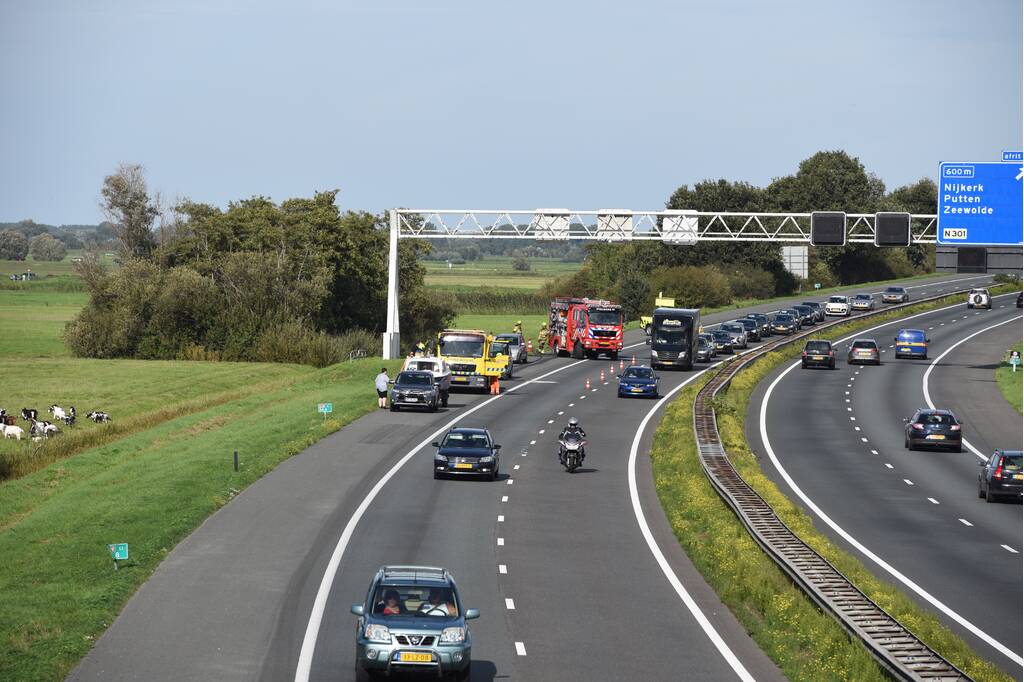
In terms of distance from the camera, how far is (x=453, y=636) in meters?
19.3

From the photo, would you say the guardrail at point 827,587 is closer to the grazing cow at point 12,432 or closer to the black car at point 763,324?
the grazing cow at point 12,432

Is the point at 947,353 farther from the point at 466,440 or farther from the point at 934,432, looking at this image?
the point at 466,440

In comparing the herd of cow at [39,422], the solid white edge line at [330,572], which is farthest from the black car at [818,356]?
the herd of cow at [39,422]

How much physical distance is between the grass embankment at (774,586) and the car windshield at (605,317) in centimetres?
3736

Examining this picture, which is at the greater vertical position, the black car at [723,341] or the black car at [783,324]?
the black car at [783,324]

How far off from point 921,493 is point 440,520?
52.9 feet

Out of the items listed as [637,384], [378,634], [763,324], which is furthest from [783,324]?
[378,634]

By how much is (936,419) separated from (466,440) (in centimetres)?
2034

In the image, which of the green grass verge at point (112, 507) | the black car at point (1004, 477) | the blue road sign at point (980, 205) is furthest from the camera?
the blue road sign at point (980, 205)

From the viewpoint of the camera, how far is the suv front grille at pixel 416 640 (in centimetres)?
1917

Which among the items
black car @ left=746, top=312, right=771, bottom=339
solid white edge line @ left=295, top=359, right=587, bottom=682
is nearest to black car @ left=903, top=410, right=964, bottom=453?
solid white edge line @ left=295, top=359, right=587, bottom=682

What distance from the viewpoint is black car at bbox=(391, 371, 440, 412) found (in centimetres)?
5691

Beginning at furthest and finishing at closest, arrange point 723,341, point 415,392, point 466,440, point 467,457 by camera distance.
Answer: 1. point 723,341
2. point 415,392
3. point 466,440
4. point 467,457

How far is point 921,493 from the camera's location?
139 feet
